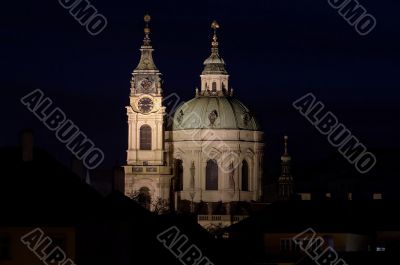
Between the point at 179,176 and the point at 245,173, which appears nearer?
the point at 245,173

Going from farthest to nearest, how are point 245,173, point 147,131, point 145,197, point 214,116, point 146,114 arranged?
point 214,116 < point 147,131 < point 245,173 < point 146,114 < point 145,197

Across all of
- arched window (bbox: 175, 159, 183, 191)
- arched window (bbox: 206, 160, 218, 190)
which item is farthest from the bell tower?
arched window (bbox: 206, 160, 218, 190)

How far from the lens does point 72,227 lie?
66.2 metres

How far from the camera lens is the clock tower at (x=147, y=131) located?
187 metres

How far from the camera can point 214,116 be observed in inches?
7520

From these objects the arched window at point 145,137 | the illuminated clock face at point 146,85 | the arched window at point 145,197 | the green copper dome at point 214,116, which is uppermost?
the illuminated clock face at point 146,85

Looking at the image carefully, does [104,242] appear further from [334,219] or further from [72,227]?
[334,219]

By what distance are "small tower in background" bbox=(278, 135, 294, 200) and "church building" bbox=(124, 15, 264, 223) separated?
2.31m

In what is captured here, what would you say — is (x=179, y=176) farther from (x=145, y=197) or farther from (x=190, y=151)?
(x=145, y=197)

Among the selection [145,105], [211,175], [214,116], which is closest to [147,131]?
[145,105]

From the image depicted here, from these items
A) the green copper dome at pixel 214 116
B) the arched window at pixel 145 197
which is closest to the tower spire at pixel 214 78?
the green copper dome at pixel 214 116

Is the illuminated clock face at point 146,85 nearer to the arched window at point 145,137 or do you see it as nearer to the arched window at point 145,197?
the arched window at point 145,137

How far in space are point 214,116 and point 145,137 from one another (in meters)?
6.40

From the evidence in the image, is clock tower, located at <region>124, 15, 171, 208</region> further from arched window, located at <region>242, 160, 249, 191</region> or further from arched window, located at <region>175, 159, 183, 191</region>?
arched window, located at <region>242, 160, 249, 191</region>
